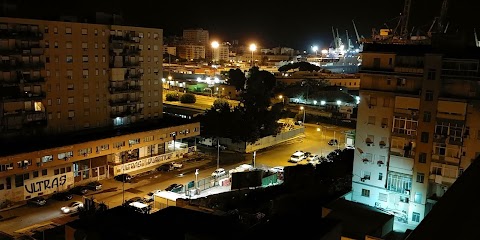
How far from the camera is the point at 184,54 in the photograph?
117m

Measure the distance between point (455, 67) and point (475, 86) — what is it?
1066 millimetres

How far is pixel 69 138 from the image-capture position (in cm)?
2566

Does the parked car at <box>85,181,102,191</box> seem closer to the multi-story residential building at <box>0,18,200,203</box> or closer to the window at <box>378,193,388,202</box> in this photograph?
the multi-story residential building at <box>0,18,200,203</box>

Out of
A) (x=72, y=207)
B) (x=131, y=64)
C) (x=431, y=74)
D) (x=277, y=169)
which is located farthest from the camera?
(x=131, y=64)

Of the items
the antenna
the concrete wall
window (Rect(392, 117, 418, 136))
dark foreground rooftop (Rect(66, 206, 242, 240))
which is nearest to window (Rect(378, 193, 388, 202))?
window (Rect(392, 117, 418, 136))

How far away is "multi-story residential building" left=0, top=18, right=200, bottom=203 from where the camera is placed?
2322 centimetres

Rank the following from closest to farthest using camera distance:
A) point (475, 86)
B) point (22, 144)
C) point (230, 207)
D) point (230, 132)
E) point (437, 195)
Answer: point (475, 86) < point (437, 195) < point (230, 207) < point (22, 144) < point (230, 132)

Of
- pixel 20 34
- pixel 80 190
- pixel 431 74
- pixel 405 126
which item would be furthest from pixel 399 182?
pixel 20 34

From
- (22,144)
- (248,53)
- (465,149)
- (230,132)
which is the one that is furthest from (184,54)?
(465,149)

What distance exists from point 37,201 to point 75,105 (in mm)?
6982

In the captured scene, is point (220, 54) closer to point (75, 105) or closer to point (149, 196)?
point (75, 105)

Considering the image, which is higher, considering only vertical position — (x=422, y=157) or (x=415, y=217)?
(x=422, y=157)

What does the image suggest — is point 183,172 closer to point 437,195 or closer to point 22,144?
point 22,144

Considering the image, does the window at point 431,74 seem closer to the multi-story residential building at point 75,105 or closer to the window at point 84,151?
the multi-story residential building at point 75,105
